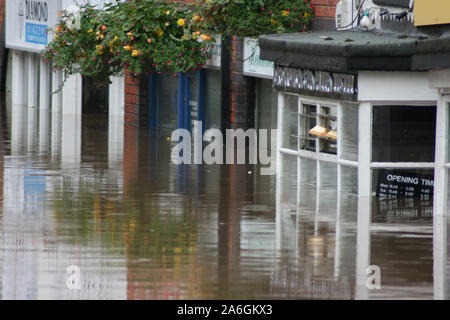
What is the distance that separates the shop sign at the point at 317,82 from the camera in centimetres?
1630

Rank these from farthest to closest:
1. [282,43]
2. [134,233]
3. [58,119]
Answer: [58,119] < [282,43] < [134,233]

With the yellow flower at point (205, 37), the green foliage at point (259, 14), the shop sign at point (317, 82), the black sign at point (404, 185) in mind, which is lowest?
the black sign at point (404, 185)

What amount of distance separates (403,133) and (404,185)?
791 millimetres

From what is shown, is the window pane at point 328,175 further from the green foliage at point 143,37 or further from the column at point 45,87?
the column at point 45,87

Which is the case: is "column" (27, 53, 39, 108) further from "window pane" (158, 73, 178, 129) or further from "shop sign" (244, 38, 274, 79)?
"shop sign" (244, 38, 274, 79)

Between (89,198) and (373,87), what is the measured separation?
4279 millimetres

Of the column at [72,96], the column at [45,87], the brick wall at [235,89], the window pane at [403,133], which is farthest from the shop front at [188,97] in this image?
the window pane at [403,133]

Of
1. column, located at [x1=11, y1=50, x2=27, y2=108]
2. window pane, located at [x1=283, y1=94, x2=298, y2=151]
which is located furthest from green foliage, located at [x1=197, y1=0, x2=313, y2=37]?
column, located at [x1=11, y1=50, x2=27, y2=108]

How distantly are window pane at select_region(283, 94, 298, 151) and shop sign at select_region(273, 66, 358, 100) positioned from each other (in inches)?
10.4

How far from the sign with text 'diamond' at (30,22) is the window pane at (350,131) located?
67.2 ft

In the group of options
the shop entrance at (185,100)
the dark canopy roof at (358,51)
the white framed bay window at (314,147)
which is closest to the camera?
the dark canopy roof at (358,51)

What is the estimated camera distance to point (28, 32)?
128ft
